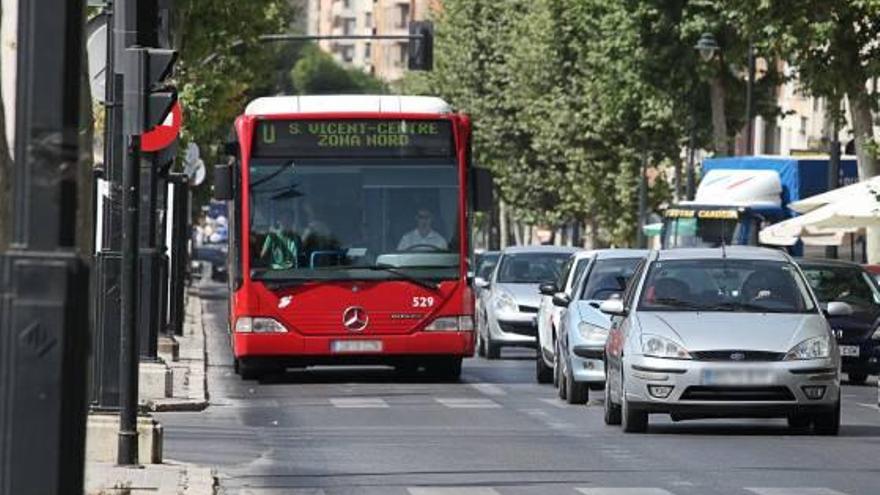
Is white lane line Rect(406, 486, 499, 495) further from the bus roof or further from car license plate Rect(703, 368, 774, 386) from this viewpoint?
the bus roof

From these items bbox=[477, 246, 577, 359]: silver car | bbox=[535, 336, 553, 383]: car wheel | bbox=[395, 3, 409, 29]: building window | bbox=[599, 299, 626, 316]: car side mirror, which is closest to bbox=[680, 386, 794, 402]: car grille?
bbox=[599, 299, 626, 316]: car side mirror

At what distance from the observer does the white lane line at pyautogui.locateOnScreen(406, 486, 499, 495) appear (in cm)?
1572

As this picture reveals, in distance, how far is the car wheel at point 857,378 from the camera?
3438 centimetres

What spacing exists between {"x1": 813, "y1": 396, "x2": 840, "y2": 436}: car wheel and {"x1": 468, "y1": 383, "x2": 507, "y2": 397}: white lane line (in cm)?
727

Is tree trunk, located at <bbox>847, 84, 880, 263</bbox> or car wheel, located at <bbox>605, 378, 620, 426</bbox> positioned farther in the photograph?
tree trunk, located at <bbox>847, 84, 880, 263</bbox>

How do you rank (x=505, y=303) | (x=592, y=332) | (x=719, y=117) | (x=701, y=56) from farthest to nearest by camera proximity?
(x=719, y=117), (x=701, y=56), (x=505, y=303), (x=592, y=332)

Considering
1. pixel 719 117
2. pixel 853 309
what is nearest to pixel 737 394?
pixel 853 309

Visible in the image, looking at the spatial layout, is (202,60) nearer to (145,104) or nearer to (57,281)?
(145,104)

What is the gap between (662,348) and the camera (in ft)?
68.7

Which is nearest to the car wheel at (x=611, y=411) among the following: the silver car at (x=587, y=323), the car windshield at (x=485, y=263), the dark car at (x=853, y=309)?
the silver car at (x=587, y=323)

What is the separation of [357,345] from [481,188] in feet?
7.14

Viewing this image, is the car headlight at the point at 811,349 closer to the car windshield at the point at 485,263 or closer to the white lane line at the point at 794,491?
the white lane line at the point at 794,491

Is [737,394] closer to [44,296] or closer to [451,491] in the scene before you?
[451,491]

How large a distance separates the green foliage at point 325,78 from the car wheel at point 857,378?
138543 millimetres
